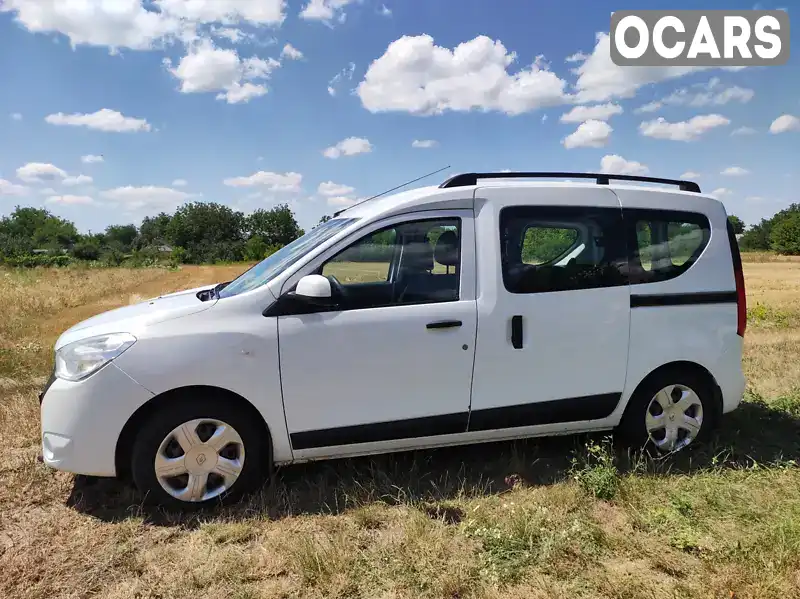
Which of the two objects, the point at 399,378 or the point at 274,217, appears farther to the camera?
the point at 274,217

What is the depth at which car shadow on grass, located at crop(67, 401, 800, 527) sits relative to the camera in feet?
11.0

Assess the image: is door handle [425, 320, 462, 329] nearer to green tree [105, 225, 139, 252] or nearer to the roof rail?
the roof rail

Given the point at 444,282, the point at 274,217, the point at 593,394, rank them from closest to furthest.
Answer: the point at 444,282, the point at 593,394, the point at 274,217

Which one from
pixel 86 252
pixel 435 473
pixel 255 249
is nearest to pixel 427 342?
pixel 435 473

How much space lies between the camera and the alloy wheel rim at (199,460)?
324 centimetres

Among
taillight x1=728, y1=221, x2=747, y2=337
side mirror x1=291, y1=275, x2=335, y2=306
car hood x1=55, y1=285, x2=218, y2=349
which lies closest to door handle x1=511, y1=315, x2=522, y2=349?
side mirror x1=291, y1=275, x2=335, y2=306

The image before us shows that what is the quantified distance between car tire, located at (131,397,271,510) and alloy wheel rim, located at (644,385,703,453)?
2.75 m

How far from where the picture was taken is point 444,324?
3.50 m

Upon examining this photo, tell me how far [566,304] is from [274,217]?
10456 cm

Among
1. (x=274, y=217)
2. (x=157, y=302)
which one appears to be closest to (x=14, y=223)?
(x=274, y=217)

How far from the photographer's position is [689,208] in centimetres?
415

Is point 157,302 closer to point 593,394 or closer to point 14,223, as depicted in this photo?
point 593,394

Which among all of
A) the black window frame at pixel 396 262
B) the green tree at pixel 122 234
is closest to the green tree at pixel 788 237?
the black window frame at pixel 396 262

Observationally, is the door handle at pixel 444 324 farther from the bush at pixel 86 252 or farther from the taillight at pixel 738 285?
the bush at pixel 86 252
